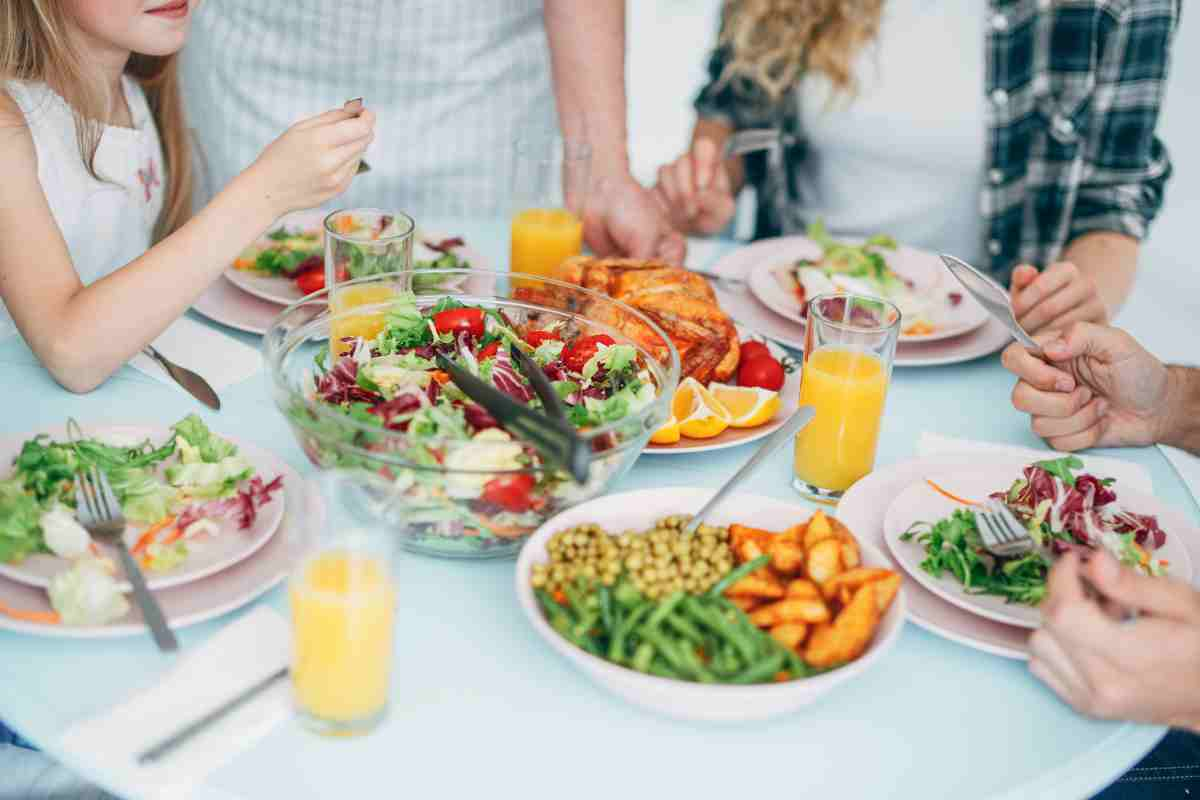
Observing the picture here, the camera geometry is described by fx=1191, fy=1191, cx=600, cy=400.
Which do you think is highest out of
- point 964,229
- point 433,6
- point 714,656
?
point 433,6

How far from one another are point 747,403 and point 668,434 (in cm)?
16

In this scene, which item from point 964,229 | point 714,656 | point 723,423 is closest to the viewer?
point 714,656

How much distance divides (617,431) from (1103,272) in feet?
5.21

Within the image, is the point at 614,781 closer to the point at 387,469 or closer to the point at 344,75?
the point at 387,469

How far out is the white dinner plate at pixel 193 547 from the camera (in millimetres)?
1195

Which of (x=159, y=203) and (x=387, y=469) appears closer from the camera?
(x=387, y=469)

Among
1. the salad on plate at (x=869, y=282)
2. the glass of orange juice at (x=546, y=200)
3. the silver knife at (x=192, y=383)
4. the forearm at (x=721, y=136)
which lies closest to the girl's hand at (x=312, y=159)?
the silver knife at (x=192, y=383)

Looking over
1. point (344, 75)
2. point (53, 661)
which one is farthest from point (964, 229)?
point (53, 661)

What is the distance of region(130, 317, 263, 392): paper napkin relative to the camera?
175cm

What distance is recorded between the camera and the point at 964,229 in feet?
9.93

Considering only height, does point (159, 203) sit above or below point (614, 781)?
above

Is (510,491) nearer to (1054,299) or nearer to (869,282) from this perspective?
(1054,299)

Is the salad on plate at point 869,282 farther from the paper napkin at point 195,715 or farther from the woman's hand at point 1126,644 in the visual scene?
the paper napkin at point 195,715

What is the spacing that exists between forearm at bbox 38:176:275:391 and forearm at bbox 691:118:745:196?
1.53 metres
